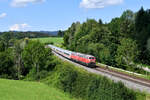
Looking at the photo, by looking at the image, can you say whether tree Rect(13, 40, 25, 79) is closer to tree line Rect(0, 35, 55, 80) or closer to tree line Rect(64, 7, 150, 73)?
tree line Rect(0, 35, 55, 80)

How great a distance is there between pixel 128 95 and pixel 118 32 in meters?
70.9

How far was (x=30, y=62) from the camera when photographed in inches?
2427

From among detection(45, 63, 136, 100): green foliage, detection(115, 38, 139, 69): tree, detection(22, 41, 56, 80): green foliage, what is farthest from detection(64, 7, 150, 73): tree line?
detection(45, 63, 136, 100): green foliage

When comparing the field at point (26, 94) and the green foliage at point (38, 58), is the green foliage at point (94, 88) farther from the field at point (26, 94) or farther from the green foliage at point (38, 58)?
the green foliage at point (38, 58)

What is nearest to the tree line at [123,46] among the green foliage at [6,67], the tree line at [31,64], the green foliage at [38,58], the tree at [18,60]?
the green foliage at [38,58]

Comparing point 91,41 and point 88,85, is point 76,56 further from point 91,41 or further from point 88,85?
point 88,85

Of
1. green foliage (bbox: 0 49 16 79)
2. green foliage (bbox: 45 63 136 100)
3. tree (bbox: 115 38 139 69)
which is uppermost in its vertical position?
tree (bbox: 115 38 139 69)

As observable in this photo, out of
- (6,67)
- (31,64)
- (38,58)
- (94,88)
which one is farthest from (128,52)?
(6,67)

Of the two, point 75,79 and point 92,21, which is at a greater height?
point 92,21

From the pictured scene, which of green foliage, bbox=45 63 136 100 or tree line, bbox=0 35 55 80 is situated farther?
tree line, bbox=0 35 55 80

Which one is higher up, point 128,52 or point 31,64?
point 128,52

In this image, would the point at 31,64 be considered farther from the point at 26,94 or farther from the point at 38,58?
the point at 26,94

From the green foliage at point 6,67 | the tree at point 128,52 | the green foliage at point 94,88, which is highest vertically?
the tree at point 128,52

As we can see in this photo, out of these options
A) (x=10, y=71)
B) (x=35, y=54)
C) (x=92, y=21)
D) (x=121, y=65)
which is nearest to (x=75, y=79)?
(x=121, y=65)
